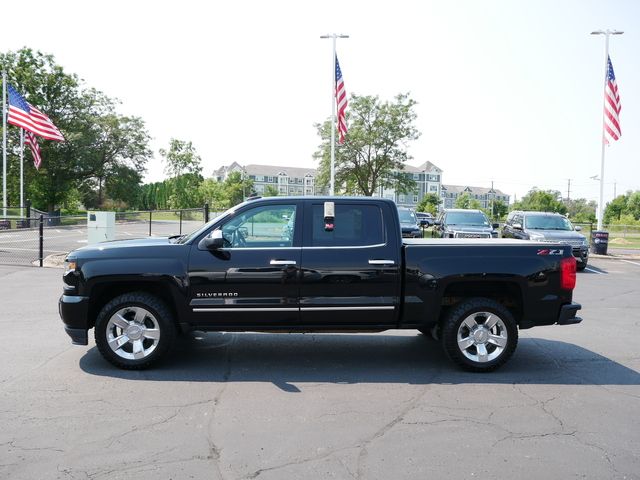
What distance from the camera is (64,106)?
53.5 meters

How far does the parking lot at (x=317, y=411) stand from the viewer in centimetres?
383

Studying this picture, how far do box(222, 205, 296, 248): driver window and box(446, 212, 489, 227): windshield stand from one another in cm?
1609

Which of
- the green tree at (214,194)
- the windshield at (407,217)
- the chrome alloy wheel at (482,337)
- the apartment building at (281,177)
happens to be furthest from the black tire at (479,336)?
the apartment building at (281,177)

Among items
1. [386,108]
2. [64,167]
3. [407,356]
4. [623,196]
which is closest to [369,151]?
[386,108]

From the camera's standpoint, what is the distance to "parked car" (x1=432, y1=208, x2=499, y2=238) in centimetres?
1966

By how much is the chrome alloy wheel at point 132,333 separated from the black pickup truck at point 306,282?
1 centimetres

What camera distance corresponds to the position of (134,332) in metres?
5.96

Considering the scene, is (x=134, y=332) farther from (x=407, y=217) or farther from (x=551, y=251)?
(x=407, y=217)

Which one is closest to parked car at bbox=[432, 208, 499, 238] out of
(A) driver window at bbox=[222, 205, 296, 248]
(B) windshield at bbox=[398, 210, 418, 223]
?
(B) windshield at bbox=[398, 210, 418, 223]

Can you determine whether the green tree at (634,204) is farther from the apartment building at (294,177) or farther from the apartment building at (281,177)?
the apartment building at (281,177)

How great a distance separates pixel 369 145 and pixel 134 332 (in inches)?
1779

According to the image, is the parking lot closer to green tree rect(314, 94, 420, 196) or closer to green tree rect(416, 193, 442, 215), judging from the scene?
green tree rect(314, 94, 420, 196)

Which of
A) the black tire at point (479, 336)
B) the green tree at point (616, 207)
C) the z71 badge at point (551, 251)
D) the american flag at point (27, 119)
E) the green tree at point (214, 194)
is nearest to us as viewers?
the black tire at point (479, 336)

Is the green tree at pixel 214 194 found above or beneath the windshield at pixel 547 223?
above
